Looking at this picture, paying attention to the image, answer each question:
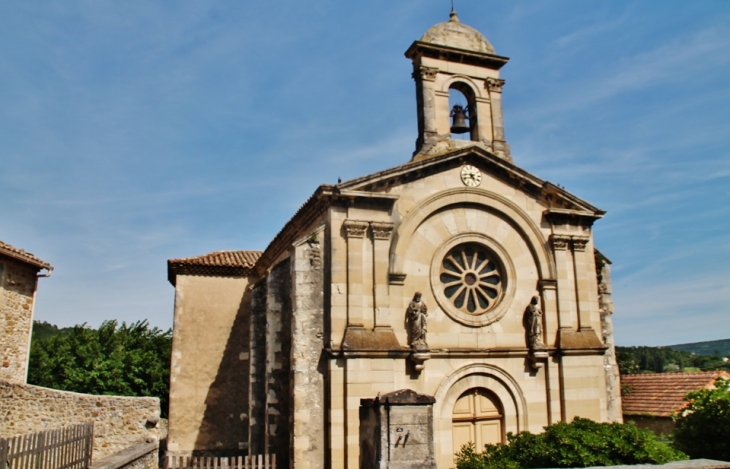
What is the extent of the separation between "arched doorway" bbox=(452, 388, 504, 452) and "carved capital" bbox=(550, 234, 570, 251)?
424 cm

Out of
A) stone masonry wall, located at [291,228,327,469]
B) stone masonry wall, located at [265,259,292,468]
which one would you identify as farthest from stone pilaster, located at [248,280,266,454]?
stone masonry wall, located at [291,228,327,469]

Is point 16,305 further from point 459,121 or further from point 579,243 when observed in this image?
point 579,243

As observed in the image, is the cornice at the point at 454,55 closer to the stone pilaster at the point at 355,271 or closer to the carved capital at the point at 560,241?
the carved capital at the point at 560,241

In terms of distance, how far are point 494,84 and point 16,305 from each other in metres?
15.6

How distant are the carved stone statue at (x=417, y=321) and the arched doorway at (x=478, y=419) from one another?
1.86 m

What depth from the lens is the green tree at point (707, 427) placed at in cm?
1335

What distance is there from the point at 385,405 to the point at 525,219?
8.35 m

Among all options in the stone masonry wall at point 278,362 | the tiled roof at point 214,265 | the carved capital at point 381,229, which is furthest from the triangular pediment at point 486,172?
the tiled roof at point 214,265

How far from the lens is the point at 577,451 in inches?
423

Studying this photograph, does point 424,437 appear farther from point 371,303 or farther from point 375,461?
point 371,303

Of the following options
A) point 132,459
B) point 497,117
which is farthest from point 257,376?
point 497,117

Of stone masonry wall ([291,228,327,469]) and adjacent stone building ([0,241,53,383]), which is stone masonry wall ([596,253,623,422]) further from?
adjacent stone building ([0,241,53,383])

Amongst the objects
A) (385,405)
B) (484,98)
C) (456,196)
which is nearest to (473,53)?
(484,98)

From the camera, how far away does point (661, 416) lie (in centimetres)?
1866
